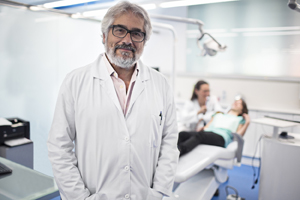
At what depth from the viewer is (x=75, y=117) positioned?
1151 millimetres

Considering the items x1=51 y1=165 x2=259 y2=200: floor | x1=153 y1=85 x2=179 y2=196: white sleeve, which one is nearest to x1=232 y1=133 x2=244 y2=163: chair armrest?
x1=51 y1=165 x2=259 y2=200: floor

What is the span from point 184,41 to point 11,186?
412 cm

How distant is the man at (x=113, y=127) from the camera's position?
1.12m

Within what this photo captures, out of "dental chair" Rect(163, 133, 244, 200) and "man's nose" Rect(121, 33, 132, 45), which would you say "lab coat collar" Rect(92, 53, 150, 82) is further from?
"dental chair" Rect(163, 133, 244, 200)

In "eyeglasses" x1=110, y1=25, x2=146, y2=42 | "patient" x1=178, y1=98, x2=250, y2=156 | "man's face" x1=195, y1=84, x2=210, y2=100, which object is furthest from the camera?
"man's face" x1=195, y1=84, x2=210, y2=100

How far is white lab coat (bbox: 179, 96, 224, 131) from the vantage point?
3.23 meters

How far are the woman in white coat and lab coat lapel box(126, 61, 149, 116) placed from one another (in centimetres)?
202

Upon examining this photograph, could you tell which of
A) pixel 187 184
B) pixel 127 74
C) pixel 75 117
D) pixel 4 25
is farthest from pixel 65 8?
pixel 187 184

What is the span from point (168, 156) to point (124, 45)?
614 millimetres

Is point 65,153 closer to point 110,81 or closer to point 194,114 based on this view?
point 110,81

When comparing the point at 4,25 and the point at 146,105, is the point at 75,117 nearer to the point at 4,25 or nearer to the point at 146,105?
the point at 146,105

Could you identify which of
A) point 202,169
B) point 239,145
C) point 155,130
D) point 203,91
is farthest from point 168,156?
point 203,91

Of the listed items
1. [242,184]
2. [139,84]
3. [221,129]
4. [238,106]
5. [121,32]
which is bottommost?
[242,184]

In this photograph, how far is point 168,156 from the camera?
1.28 m
